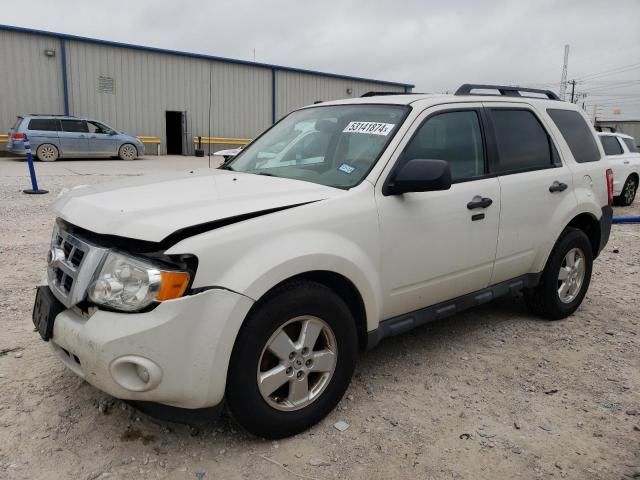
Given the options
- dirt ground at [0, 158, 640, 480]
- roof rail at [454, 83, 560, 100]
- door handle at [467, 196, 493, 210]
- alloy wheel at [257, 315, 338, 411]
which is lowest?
dirt ground at [0, 158, 640, 480]

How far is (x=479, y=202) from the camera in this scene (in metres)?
3.40

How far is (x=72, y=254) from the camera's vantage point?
2494 millimetres

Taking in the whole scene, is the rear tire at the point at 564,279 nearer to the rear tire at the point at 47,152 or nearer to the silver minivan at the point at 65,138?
the silver minivan at the point at 65,138

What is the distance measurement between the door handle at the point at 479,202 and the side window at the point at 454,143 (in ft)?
0.53

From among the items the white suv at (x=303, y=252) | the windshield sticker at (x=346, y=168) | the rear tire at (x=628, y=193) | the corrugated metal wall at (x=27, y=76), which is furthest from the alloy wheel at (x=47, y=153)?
the windshield sticker at (x=346, y=168)

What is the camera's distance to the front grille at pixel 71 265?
2309 millimetres

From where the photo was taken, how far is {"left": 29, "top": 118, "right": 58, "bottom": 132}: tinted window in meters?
17.6

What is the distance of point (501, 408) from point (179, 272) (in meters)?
2.00

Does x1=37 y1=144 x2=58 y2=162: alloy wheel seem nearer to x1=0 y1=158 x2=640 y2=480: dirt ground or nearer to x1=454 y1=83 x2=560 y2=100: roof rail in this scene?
x1=0 y1=158 x2=640 y2=480: dirt ground

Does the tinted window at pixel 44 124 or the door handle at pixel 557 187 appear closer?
the door handle at pixel 557 187

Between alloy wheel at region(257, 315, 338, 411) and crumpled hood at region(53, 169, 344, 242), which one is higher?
crumpled hood at region(53, 169, 344, 242)

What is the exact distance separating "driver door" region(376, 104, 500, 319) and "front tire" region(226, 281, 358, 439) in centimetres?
43

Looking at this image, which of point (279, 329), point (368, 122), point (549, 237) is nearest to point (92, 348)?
point (279, 329)

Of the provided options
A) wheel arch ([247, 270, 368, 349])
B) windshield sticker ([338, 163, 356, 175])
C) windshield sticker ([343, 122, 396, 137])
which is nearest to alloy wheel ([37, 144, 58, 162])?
windshield sticker ([343, 122, 396, 137])
